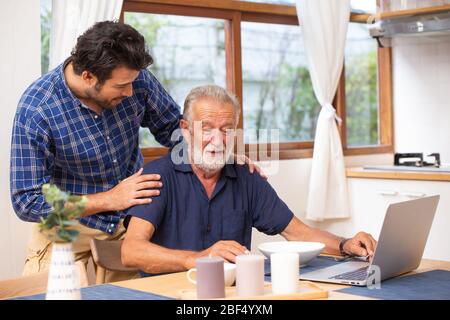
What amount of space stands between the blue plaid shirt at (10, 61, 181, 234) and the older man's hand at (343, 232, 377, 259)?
871mm

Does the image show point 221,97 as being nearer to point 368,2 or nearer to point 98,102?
point 98,102

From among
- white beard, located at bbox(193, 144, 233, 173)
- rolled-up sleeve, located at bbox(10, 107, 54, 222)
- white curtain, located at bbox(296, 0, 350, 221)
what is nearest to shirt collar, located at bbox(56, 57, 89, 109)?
rolled-up sleeve, located at bbox(10, 107, 54, 222)

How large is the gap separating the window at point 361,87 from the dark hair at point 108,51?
2.38 m

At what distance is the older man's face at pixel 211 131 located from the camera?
248 cm

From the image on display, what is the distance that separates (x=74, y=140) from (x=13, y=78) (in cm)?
61

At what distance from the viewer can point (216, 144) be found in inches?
97.7

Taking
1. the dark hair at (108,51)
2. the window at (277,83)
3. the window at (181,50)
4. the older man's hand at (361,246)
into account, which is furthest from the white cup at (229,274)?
the window at (277,83)

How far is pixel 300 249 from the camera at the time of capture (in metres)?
2.24

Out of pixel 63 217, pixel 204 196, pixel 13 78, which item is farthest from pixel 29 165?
pixel 63 217

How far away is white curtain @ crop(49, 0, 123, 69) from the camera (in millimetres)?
3111

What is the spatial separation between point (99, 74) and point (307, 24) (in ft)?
6.50

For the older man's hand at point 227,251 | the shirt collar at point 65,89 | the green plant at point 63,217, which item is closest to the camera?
Result: the green plant at point 63,217

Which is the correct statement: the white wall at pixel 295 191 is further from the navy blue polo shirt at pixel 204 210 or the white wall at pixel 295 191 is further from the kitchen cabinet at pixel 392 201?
the navy blue polo shirt at pixel 204 210

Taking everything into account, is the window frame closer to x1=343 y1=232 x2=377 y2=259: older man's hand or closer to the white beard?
the white beard
